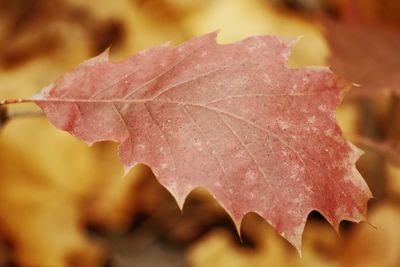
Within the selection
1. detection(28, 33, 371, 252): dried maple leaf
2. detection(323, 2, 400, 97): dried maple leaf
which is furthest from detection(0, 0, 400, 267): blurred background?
detection(28, 33, 371, 252): dried maple leaf

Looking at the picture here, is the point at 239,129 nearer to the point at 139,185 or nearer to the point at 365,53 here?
the point at 365,53

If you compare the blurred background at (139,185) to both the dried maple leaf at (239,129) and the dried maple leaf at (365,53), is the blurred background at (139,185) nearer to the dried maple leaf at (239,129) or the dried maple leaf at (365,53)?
the dried maple leaf at (365,53)

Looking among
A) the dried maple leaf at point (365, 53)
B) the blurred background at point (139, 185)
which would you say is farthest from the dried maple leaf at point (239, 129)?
the blurred background at point (139, 185)

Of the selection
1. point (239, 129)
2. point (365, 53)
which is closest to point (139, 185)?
point (365, 53)

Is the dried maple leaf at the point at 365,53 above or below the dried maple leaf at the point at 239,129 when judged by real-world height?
below

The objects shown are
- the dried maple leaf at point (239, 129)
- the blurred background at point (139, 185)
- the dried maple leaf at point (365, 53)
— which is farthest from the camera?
the blurred background at point (139, 185)

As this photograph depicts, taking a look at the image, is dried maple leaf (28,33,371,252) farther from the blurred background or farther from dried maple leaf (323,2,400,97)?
the blurred background

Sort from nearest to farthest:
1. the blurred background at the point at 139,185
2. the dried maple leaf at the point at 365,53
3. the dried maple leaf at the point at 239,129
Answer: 1. the dried maple leaf at the point at 239,129
2. the dried maple leaf at the point at 365,53
3. the blurred background at the point at 139,185
